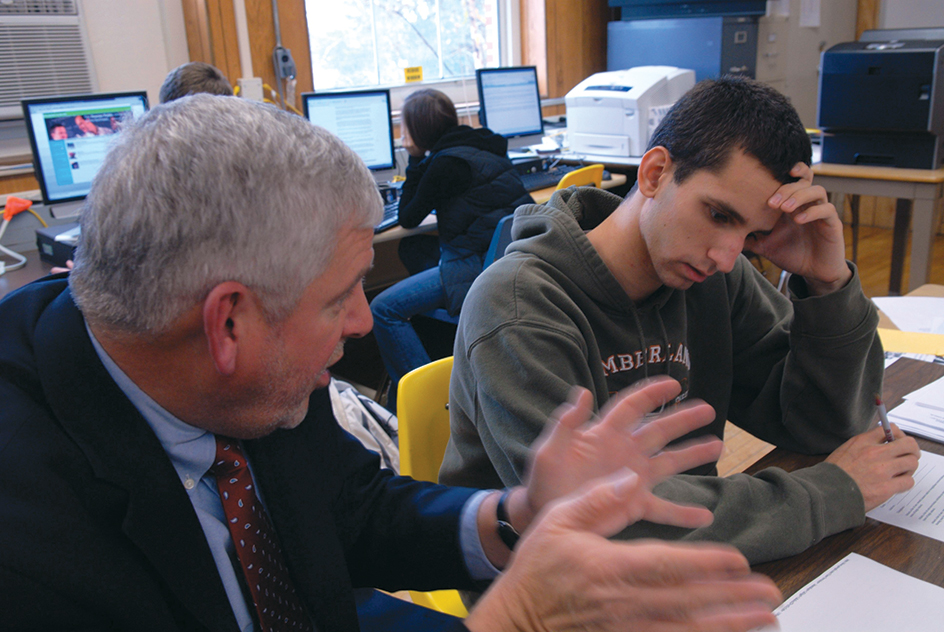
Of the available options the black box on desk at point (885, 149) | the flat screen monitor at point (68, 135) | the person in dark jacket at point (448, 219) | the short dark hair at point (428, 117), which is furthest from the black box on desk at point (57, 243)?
the black box on desk at point (885, 149)

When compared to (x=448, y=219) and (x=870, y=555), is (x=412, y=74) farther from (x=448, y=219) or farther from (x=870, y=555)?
(x=870, y=555)

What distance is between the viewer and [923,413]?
1.17 meters

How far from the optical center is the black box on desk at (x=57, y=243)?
2.34 m

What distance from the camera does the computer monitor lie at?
3316 mm

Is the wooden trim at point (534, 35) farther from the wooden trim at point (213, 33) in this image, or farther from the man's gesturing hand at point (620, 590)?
the man's gesturing hand at point (620, 590)

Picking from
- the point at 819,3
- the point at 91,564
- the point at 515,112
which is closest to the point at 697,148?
the point at 91,564

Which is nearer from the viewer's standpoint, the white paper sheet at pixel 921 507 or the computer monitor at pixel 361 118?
the white paper sheet at pixel 921 507

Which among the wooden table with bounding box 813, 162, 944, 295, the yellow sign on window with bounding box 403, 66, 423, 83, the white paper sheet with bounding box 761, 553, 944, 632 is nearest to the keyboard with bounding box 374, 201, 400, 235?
the yellow sign on window with bounding box 403, 66, 423, 83

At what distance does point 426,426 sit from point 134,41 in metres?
2.70

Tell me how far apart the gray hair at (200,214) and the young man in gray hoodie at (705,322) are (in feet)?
1.28

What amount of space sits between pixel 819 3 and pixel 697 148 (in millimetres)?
5383

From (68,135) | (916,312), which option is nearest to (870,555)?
(916,312)

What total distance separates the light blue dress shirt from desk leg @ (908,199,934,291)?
130 inches

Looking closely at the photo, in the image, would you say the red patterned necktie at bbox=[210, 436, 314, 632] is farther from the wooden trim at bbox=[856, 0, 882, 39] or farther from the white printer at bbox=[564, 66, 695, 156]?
the wooden trim at bbox=[856, 0, 882, 39]
